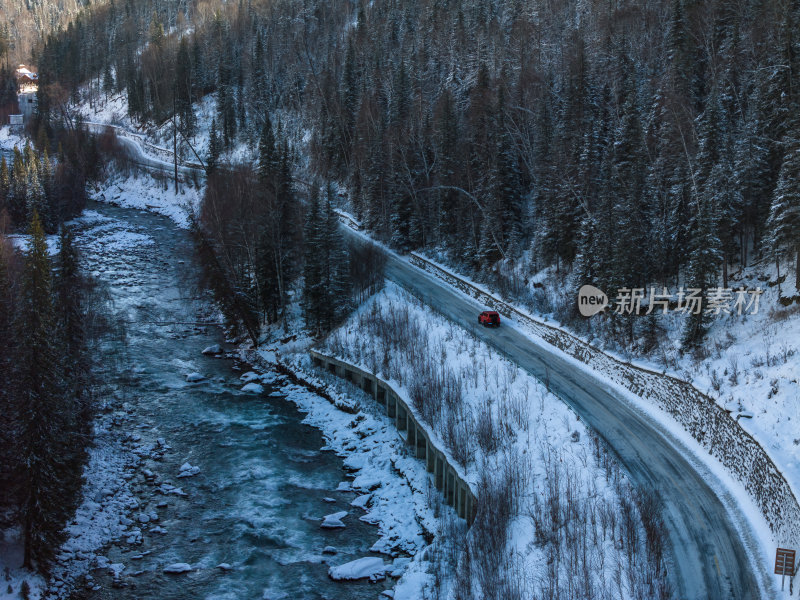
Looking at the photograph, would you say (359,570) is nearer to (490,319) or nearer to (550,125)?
(490,319)

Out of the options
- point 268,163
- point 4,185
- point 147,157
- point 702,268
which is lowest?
point 702,268

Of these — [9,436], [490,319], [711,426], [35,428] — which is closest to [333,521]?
[35,428]

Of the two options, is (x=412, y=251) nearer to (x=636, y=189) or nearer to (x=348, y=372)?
(x=348, y=372)

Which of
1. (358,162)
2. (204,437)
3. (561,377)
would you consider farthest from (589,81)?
(204,437)

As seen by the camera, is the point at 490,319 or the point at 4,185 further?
the point at 4,185

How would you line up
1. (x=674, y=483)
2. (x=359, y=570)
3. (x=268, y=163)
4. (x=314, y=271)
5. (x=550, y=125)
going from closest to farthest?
1. (x=674, y=483)
2. (x=359, y=570)
3. (x=314, y=271)
4. (x=550, y=125)
5. (x=268, y=163)

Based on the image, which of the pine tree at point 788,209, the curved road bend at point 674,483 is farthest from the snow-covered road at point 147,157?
the pine tree at point 788,209

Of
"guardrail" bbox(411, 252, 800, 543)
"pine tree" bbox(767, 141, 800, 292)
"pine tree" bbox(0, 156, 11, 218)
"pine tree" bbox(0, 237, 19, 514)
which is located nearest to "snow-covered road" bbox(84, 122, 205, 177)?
"pine tree" bbox(0, 156, 11, 218)

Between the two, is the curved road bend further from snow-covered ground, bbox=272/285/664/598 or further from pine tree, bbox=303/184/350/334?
pine tree, bbox=303/184/350/334
